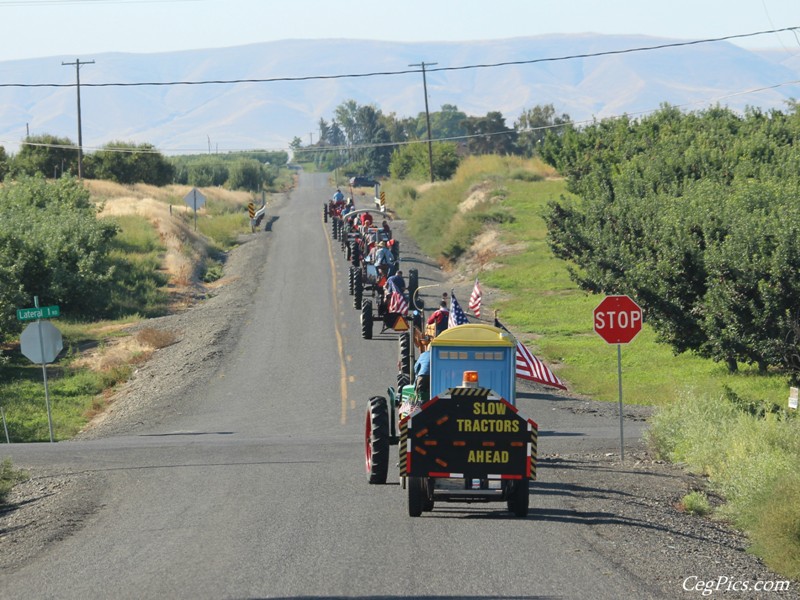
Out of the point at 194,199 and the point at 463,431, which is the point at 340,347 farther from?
the point at 194,199

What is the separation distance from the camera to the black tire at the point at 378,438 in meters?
15.5

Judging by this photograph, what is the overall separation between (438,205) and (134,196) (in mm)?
25214

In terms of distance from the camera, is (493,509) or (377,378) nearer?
(493,509)

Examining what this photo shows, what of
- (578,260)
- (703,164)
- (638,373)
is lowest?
(638,373)

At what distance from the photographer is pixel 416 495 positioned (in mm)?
13922

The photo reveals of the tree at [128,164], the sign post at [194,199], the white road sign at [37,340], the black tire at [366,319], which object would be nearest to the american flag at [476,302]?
the black tire at [366,319]

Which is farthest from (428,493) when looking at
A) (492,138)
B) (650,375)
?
(492,138)

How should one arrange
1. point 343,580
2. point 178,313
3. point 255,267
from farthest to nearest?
point 255,267 → point 178,313 → point 343,580

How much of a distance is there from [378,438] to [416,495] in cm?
179

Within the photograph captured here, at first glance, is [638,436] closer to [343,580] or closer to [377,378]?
[377,378]

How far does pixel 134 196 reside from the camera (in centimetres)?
8181

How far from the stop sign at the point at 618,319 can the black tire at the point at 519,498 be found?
23.2 ft

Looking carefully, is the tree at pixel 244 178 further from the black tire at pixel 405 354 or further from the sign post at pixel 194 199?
the black tire at pixel 405 354

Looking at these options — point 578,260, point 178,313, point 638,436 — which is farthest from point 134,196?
point 638,436
